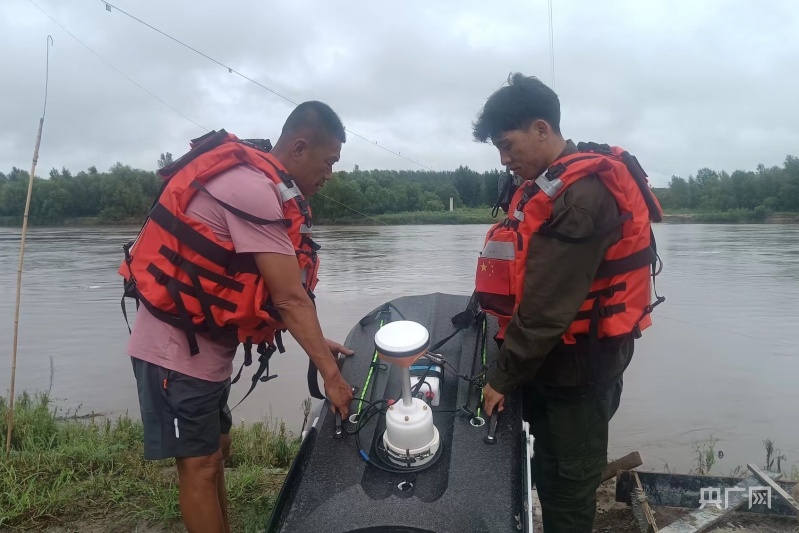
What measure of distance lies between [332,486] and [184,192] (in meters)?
1.15

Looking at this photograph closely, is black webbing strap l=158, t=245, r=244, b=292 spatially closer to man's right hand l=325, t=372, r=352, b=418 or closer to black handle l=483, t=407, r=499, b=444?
man's right hand l=325, t=372, r=352, b=418

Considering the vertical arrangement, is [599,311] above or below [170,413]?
above

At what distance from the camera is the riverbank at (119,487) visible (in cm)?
273

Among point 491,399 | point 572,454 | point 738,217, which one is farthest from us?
point 738,217

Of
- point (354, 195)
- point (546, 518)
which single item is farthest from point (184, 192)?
point (354, 195)

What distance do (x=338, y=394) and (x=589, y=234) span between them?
1.07m

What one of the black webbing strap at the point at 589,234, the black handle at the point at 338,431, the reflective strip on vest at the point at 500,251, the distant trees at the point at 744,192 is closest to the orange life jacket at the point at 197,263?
the black handle at the point at 338,431

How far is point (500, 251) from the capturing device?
7.18ft

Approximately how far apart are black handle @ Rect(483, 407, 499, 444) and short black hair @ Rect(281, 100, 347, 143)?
129 centimetres

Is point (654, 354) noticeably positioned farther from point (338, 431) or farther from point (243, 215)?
point (243, 215)

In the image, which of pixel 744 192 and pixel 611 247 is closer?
pixel 611 247

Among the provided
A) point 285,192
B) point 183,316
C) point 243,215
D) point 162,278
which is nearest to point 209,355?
point 183,316

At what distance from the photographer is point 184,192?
6.63ft

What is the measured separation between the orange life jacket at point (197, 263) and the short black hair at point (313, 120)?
28 centimetres
